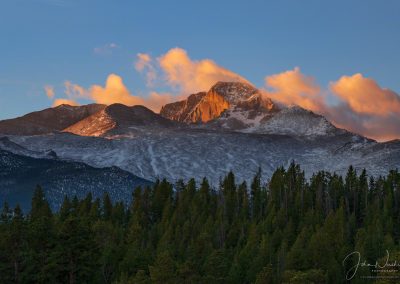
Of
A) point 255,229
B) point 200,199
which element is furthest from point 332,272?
point 200,199

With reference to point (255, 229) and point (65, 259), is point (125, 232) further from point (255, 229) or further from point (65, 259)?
point (65, 259)

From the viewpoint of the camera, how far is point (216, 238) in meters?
148

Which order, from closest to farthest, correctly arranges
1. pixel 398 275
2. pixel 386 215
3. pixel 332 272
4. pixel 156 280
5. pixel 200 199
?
1. pixel 398 275
2. pixel 156 280
3. pixel 332 272
4. pixel 386 215
5. pixel 200 199

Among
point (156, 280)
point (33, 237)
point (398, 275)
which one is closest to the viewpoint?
point (398, 275)

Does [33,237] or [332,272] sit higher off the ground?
[33,237]

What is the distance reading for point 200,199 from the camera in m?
177

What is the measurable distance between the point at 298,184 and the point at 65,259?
361 feet

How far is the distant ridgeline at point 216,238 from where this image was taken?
286ft

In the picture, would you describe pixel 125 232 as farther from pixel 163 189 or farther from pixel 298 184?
pixel 298 184

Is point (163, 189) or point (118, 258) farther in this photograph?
point (163, 189)

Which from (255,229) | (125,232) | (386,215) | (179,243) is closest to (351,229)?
(386,215)

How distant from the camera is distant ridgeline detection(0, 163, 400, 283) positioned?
87312 millimetres

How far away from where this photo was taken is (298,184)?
188m

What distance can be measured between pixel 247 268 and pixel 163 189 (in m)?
73.2
